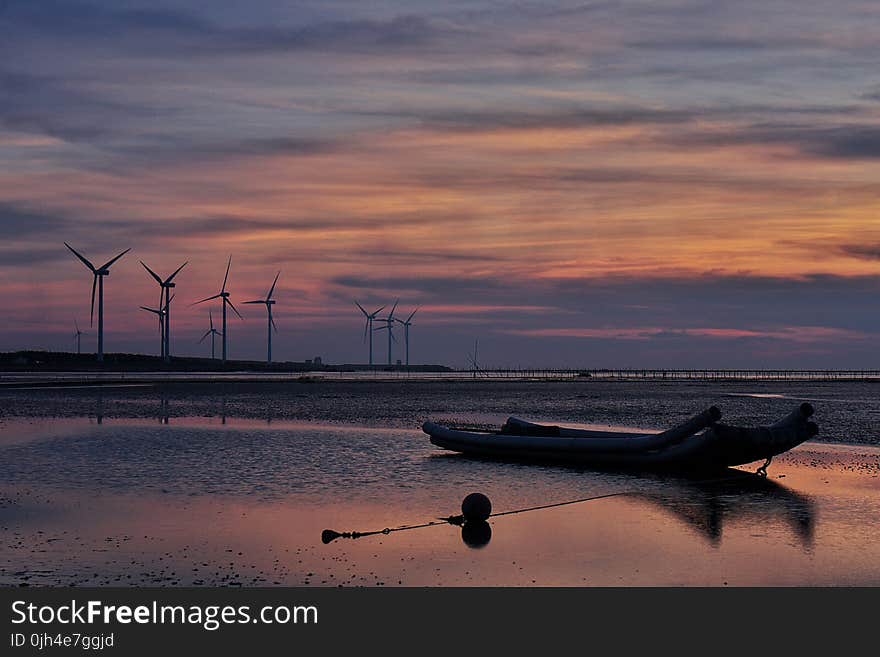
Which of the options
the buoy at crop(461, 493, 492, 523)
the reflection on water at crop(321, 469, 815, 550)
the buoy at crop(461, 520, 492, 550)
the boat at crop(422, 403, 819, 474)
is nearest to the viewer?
the buoy at crop(461, 520, 492, 550)

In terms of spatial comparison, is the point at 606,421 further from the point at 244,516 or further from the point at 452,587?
the point at 452,587

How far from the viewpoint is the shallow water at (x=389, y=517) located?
1822 cm

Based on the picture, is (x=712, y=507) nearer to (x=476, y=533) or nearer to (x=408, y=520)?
(x=476, y=533)

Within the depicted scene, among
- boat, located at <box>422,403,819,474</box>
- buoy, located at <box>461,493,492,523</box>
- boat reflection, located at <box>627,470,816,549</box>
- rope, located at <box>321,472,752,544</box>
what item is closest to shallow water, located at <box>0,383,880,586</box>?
boat reflection, located at <box>627,470,816,549</box>

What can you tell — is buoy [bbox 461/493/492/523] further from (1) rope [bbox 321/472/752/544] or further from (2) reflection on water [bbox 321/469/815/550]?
(1) rope [bbox 321/472/752/544]

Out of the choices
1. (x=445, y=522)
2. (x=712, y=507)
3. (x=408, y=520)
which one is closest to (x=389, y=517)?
(x=408, y=520)

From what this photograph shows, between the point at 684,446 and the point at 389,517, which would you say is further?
the point at 684,446

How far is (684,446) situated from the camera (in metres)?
33.5


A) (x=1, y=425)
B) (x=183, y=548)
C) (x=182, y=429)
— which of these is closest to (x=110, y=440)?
(x=182, y=429)

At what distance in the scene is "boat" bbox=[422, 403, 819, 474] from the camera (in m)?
33.2

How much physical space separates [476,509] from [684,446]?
42.4 ft

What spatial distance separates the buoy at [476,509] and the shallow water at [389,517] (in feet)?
1.47

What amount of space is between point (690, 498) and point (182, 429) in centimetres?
3247

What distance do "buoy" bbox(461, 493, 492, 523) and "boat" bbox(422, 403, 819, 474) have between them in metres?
12.4
